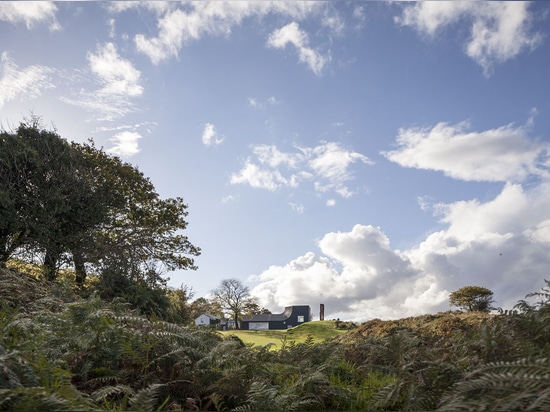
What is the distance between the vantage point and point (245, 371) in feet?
16.4

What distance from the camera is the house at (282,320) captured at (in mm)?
83375

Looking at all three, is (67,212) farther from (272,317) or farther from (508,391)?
(272,317)

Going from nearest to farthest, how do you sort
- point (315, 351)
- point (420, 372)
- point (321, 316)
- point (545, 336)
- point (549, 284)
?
point (545, 336) < point (420, 372) < point (549, 284) < point (315, 351) < point (321, 316)

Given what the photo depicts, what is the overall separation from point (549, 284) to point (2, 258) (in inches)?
1017

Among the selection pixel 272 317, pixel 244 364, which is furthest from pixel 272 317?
pixel 244 364

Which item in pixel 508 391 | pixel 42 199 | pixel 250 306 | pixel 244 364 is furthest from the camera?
pixel 250 306

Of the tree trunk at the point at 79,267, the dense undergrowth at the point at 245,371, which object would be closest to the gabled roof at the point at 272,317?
the tree trunk at the point at 79,267

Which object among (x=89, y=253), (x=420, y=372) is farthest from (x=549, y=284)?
(x=89, y=253)

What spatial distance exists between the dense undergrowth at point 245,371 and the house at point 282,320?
3094 inches

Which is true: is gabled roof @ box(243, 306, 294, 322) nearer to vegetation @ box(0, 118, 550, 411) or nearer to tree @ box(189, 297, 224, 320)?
tree @ box(189, 297, 224, 320)

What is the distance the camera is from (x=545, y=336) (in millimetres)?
3326

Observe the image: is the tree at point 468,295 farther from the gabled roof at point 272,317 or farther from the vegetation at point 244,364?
the gabled roof at point 272,317

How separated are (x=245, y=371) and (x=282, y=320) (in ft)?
265

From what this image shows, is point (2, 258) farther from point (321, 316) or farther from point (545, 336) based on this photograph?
point (321, 316)
